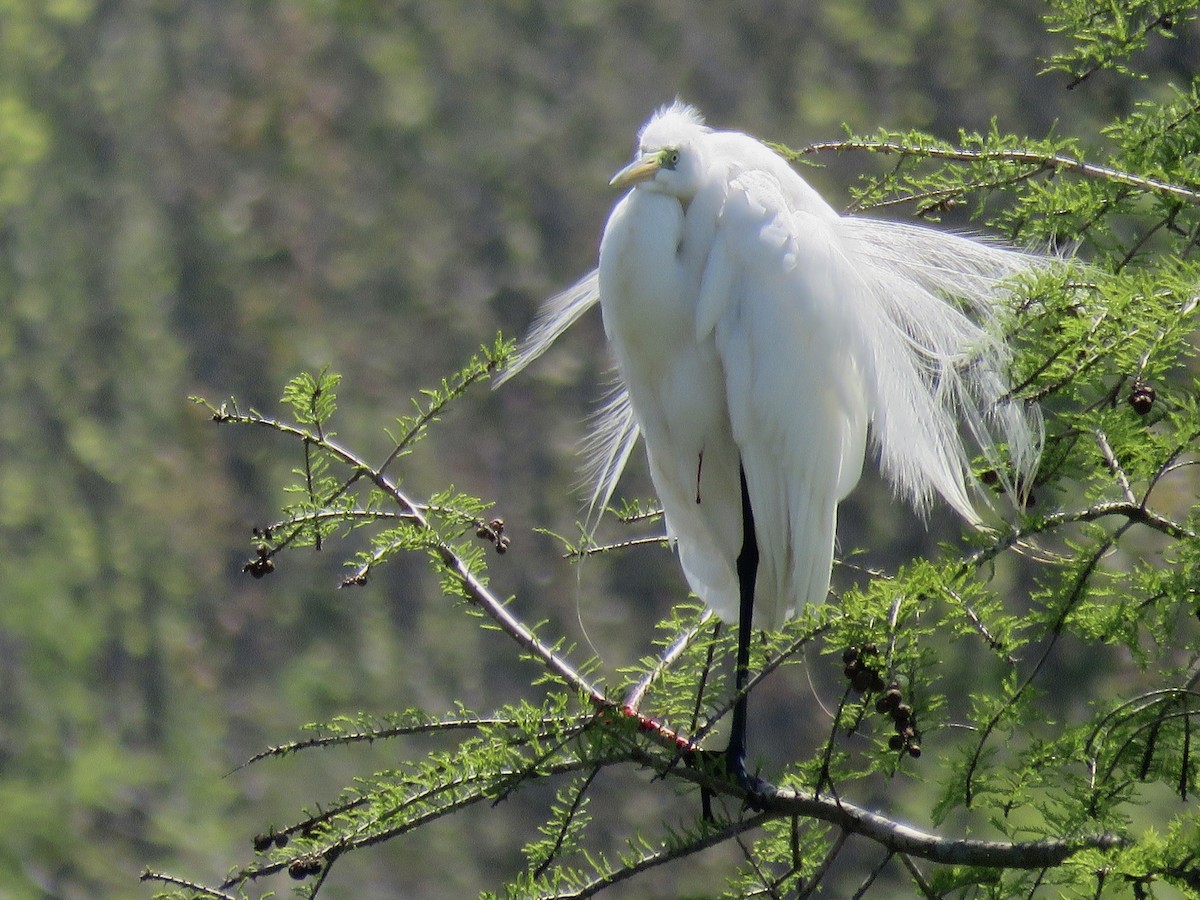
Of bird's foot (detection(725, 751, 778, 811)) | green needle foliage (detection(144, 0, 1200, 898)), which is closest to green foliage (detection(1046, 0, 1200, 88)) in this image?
green needle foliage (detection(144, 0, 1200, 898))

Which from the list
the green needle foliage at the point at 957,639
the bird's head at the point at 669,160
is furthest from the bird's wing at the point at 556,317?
the green needle foliage at the point at 957,639

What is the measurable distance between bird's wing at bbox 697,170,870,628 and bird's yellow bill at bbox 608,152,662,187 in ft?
0.35

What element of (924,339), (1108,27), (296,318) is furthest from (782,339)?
(296,318)

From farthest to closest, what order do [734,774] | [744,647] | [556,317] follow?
[556,317] → [744,647] → [734,774]

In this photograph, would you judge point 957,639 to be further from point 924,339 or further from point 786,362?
point 924,339

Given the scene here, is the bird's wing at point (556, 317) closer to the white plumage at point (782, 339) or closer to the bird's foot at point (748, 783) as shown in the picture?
the white plumage at point (782, 339)

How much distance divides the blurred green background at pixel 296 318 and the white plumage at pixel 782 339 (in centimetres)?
347

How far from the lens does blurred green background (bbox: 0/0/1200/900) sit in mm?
5285

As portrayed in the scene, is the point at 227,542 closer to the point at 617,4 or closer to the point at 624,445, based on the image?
the point at 617,4

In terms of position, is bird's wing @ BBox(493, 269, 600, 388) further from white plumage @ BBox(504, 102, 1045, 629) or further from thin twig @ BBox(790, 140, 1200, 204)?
thin twig @ BBox(790, 140, 1200, 204)

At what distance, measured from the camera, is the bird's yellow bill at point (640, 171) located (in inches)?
61.6

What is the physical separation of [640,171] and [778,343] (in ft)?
0.86

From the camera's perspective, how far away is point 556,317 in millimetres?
1909

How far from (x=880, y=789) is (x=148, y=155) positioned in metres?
4.34
